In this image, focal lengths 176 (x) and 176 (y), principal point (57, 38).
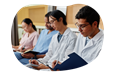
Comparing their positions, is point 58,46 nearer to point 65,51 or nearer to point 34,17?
point 65,51

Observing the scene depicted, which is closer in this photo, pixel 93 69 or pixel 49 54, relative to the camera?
pixel 93 69

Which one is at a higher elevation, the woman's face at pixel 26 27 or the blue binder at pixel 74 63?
the woman's face at pixel 26 27

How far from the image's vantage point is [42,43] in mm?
2375

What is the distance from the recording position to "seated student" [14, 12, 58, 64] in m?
2.21

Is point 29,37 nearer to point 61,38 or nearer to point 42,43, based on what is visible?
point 42,43

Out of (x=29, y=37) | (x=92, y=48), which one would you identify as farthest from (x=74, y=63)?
(x=29, y=37)

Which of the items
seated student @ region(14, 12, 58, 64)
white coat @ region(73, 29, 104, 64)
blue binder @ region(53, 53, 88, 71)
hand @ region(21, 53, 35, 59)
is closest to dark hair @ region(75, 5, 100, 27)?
white coat @ region(73, 29, 104, 64)

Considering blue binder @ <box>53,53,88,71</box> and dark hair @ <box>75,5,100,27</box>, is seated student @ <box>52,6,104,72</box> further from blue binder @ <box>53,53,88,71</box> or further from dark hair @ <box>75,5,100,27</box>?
blue binder @ <box>53,53,88,71</box>

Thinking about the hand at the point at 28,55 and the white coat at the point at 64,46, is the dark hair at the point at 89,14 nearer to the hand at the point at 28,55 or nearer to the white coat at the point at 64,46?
the white coat at the point at 64,46

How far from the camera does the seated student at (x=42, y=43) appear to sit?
2.21 m

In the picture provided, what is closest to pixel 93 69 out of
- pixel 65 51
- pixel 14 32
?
pixel 65 51

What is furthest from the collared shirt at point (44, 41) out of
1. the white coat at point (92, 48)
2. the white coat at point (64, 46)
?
the white coat at point (92, 48)

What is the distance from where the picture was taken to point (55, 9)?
1811 mm

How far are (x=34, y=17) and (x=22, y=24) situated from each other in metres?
0.20
